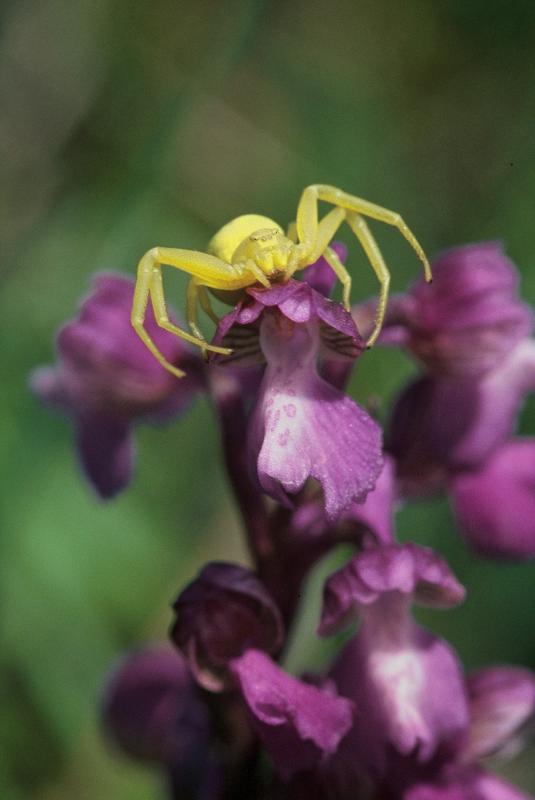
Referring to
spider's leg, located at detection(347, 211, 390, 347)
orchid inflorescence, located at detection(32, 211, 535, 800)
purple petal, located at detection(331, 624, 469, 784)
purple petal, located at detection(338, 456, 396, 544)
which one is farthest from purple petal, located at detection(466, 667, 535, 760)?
spider's leg, located at detection(347, 211, 390, 347)

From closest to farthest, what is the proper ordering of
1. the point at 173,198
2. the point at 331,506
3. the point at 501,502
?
1. the point at 331,506
2. the point at 501,502
3. the point at 173,198

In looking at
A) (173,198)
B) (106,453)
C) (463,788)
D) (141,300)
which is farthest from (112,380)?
(173,198)

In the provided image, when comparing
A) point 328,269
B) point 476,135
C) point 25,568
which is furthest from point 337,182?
point 328,269

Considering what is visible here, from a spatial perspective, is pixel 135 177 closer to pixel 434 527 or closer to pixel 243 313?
pixel 434 527

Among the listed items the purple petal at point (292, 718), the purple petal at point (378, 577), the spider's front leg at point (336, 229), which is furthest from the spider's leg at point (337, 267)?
the purple petal at point (292, 718)

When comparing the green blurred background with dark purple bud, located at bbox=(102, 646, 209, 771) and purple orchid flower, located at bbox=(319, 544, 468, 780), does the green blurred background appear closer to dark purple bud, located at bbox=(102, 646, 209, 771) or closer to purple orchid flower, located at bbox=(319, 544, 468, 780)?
dark purple bud, located at bbox=(102, 646, 209, 771)

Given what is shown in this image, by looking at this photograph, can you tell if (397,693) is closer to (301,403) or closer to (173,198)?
(301,403)

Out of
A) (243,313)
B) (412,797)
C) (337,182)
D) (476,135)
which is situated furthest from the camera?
(476,135)
